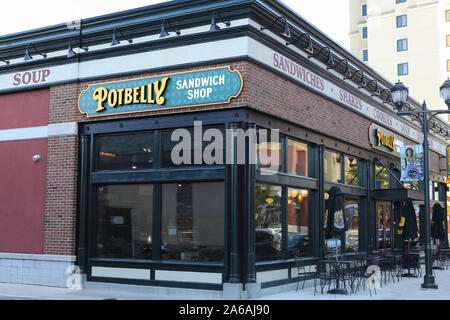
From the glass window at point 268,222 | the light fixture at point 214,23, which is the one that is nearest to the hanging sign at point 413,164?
the glass window at point 268,222

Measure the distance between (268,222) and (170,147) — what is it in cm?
305

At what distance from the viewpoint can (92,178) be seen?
543 inches

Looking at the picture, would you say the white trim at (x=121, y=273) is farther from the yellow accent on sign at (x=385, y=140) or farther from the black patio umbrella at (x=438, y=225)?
the black patio umbrella at (x=438, y=225)

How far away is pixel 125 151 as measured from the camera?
1352cm

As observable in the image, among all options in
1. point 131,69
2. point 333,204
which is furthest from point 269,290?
point 131,69

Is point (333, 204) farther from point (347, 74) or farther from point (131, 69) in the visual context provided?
point (131, 69)

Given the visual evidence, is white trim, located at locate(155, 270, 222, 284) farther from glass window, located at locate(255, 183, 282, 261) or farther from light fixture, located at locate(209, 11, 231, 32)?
light fixture, located at locate(209, 11, 231, 32)

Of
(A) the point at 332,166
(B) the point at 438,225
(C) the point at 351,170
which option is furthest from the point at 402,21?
(A) the point at 332,166

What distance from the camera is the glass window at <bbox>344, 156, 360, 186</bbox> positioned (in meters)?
17.4

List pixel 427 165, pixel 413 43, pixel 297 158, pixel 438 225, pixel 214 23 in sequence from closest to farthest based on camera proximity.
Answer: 1. pixel 214 23
2. pixel 297 158
3. pixel 427 165
4. pixel 438 225
5. pixel 413 43

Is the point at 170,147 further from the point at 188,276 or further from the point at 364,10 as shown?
the point at 364,10

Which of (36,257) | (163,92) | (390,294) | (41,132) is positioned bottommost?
(390,294)

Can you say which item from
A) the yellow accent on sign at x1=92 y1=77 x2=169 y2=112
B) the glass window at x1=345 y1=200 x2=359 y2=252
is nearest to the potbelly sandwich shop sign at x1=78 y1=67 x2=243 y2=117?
the yellow accent on sign at x1=92 y1=77 x2=169 y2=112

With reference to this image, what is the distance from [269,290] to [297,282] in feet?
5.09
